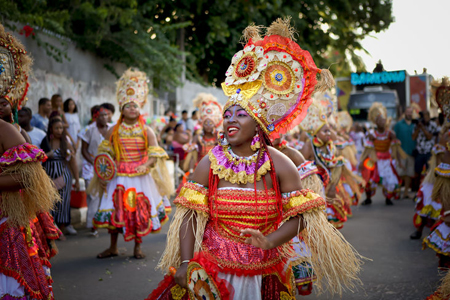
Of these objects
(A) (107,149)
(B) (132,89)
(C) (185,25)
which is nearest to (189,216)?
(A) (107,149)

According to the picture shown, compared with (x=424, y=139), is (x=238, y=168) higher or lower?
lower

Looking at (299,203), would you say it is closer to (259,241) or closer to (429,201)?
(259,241)

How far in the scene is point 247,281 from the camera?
3.33 metres

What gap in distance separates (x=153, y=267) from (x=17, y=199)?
2975 mm

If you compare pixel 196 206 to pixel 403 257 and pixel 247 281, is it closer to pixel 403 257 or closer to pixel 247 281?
pixel 247 281

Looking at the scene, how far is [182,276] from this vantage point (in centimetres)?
324

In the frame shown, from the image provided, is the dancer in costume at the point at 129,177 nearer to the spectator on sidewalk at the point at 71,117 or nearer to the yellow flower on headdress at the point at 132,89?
the yellow flower on headdress at the point at 132,89

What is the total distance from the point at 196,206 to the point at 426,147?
11.5 m

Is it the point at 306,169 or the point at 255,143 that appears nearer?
the point at 255,143

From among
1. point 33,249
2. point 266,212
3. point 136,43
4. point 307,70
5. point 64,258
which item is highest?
point 136,43

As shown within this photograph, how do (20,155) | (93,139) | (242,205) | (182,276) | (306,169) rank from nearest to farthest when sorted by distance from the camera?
(182,276) < (242,205) < (20,155) < (306,169) < (93,139)

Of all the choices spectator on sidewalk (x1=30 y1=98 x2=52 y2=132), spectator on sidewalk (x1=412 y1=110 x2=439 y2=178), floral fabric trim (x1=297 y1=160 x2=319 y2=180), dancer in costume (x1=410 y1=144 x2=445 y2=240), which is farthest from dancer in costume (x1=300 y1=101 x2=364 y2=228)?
spectator on sidewalk (x1=412 y1=110 x2=439 y2=178)

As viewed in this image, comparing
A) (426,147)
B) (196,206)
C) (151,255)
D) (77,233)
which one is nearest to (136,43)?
(77,233)

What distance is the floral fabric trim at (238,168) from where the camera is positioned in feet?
11.3
